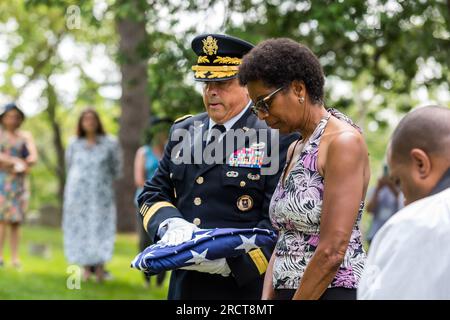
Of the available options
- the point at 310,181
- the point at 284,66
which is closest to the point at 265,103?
the point at 284,66

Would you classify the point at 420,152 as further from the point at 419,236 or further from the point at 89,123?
the point at 89,123

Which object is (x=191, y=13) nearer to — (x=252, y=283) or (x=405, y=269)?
(x=252, y=283)

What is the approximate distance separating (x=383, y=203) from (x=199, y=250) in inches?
306

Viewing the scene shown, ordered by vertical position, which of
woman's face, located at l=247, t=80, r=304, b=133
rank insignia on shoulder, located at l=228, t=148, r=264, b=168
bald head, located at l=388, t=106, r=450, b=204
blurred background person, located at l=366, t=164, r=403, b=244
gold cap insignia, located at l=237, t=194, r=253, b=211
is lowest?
blurred background person, located at l=366, t=164, r=403, b=244

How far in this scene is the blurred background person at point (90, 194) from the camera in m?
10.9

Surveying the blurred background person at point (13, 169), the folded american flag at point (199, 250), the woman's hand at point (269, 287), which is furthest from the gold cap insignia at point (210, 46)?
the blurred background person at point (13, 169)

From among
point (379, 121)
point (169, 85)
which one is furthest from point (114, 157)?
point (379, 121)

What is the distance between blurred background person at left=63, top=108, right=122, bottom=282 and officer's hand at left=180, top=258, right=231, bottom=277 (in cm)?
693

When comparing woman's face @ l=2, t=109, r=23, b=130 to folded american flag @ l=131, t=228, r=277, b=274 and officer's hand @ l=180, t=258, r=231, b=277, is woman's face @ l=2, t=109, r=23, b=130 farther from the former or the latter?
folded american flag @ l=131, t=228, r=277, b=274

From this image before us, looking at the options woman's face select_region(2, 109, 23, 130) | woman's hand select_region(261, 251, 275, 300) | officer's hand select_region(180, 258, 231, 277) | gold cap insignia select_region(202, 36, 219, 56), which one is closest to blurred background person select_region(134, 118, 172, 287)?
woman's face select_region(2, 109, 23, 130)

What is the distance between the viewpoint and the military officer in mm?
4254

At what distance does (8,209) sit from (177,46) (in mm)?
3547

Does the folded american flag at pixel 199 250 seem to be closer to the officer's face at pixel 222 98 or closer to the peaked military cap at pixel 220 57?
the officer's face at pixel 222 98
